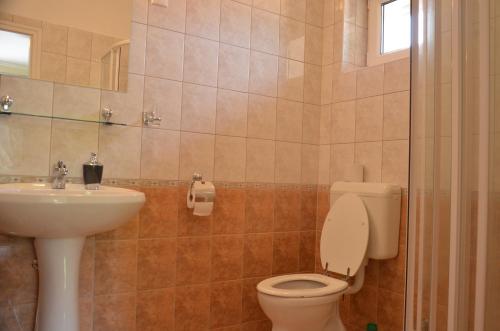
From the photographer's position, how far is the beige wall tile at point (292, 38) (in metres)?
2.29

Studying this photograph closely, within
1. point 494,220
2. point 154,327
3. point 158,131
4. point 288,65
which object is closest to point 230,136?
point 158,131

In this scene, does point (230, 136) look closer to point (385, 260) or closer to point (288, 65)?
point (288, 65)

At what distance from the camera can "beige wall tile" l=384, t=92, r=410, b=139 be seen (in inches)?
76.2

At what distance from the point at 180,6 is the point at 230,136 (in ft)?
2.30

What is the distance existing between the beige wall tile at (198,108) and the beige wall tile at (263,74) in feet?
0.89

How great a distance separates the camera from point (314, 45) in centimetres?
243

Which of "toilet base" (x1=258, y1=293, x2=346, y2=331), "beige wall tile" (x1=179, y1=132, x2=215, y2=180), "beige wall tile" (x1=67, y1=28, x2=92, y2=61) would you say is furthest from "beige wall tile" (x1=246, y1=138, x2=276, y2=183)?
"beige wall tile" (x1=67, y1=28, x2=92, y2=61)

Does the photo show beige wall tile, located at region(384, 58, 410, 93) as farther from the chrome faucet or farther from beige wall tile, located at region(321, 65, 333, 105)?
the chrome faucet

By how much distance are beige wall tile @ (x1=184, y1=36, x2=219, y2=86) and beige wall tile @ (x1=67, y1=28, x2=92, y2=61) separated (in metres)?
0.46

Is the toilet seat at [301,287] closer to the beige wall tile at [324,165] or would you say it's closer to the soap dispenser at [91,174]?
the beige wall tile at [324,165]

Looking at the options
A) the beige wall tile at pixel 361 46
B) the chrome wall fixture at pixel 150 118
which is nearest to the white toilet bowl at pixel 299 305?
the chrome wall fixture at pixel 150 118

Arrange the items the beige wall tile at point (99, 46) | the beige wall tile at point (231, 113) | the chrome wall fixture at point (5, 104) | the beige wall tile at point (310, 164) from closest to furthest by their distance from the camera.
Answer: the chrome wall fixture at point (5, 104), the beige wall tile at point (99, 46), the beige wall tile at point (231, 113), the beige wall tile at point (310, 164)

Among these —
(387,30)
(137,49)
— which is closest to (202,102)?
(137,49)

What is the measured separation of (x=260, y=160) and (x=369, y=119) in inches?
25.6
